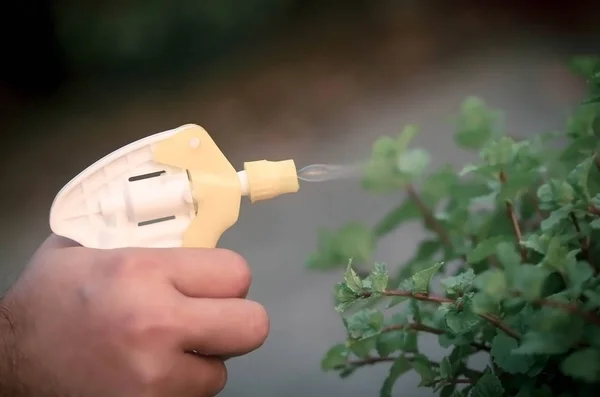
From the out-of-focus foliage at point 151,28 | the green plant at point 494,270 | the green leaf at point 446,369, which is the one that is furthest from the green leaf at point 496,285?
the out-of-focus foliage at point 151,28

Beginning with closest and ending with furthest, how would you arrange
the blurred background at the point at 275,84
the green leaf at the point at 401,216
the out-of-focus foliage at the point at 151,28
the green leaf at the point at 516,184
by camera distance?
the green leaf at the point at 516,184
the green leaf at the point at 401,216
the blurred background at the point at 275,84
the out-of-focus foliage at the point at 151,28

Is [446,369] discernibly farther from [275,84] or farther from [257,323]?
[275,84]

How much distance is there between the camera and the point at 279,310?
686 mm

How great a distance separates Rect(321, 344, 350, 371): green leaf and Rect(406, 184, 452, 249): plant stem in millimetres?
102

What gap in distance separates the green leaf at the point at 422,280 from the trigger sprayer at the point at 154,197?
0.33 feet

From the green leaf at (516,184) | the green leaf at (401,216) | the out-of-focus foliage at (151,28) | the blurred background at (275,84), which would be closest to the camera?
the green leaf at (516,184)

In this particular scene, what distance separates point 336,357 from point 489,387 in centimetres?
11

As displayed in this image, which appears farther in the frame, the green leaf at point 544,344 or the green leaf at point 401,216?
the green leaf at point 401,216

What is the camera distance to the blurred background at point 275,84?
30.9 inches

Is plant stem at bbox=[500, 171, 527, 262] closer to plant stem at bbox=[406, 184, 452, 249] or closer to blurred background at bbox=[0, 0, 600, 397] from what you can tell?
plant stem at bbox=[406, 184, 452, 249]

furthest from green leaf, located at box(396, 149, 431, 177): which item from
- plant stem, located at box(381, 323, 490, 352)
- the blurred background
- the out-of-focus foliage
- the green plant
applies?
the out-of-focus foliage

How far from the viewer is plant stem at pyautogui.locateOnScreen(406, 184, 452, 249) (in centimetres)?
46

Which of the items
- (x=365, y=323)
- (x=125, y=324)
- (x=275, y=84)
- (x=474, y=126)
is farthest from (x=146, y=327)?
(x=275, y=84)

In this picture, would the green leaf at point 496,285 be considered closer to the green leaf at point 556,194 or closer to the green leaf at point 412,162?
the green leaf at point 556,194
